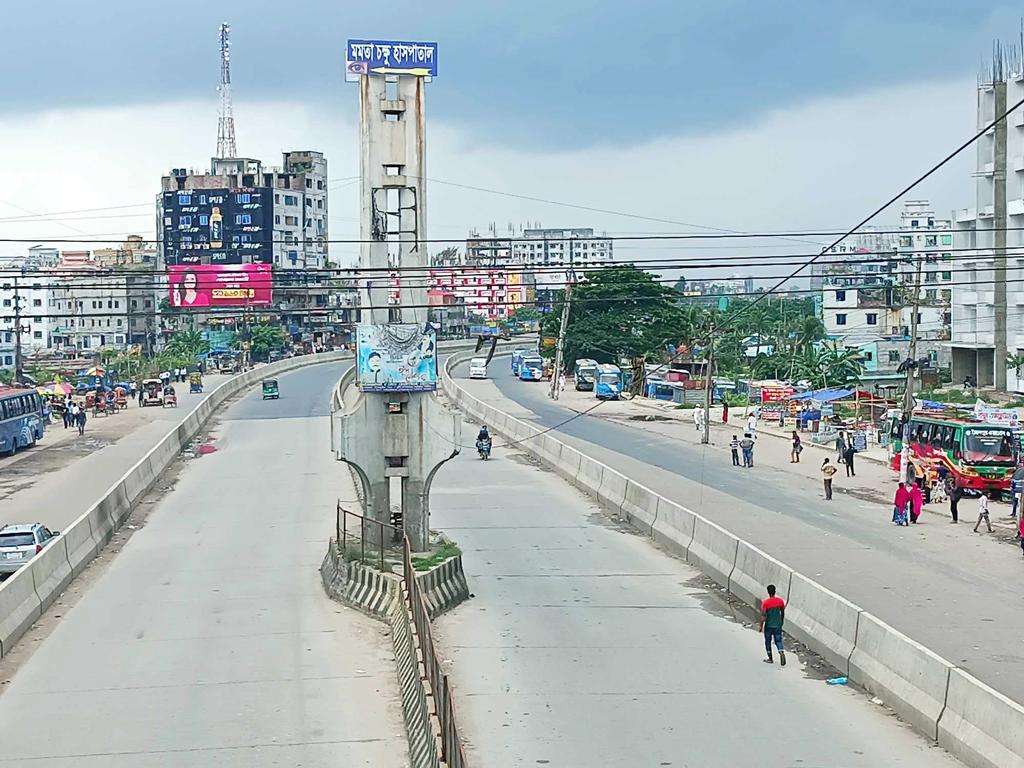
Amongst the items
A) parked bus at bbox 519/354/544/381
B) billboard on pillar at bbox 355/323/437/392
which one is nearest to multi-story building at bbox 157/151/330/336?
parked bus at bbox 519/354/544/381

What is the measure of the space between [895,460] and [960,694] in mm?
32184

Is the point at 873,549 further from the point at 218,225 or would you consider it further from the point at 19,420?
the point at 218,225

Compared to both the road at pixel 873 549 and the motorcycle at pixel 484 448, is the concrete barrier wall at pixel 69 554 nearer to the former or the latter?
the motorcycle at pixel 484 448

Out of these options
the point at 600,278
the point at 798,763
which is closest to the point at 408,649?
the point at 798,763

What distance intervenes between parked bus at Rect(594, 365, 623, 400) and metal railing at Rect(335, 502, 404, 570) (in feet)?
203

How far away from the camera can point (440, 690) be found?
15.6 metres

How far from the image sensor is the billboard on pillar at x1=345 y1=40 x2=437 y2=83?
95.2ft

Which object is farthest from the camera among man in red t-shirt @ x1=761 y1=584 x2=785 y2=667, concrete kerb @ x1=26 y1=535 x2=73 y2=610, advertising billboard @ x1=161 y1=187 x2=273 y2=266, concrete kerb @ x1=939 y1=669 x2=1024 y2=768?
advertising billboard @ x1=161 y1=187 x2=273 y2=266

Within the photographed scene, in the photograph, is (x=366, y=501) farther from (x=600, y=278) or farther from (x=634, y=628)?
(x=600, y=278)

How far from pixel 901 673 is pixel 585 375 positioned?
84599 millimetres

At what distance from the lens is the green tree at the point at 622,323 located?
109 meters

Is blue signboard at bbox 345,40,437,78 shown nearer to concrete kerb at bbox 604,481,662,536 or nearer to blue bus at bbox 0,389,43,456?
concrete kerb at bbox 604,481,662,536

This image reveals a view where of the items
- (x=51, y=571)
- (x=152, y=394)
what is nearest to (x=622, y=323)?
(x=152, y=394)

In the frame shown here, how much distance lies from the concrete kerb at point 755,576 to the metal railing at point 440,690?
20.7ft
